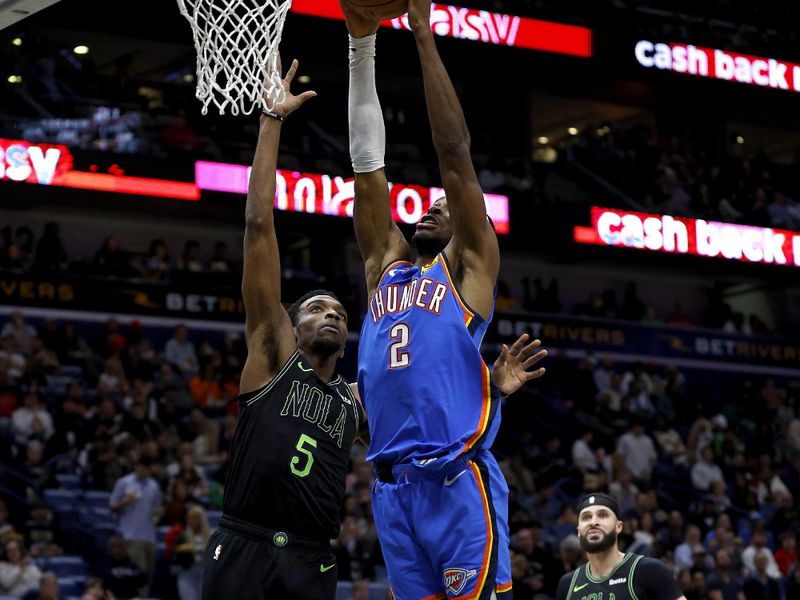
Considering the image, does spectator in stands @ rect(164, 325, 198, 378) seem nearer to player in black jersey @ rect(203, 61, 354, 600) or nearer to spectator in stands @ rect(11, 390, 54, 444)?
spectator in stands @ rect(11, 390, 54, 444)

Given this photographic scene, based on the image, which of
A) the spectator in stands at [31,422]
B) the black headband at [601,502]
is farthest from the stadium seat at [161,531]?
the black headband at [601,502]

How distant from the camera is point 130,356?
17.1 metres

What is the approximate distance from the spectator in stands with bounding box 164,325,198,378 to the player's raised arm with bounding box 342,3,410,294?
1224 centimetres

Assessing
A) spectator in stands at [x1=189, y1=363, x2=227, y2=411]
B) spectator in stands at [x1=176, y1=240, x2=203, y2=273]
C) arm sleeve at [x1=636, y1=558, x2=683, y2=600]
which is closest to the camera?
arm sleeve at [x1=636, y1=558, x2=683, y2=600]

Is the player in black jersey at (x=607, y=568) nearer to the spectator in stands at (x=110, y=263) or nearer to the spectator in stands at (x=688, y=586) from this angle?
the spectator in stands at (x=688, y=586)

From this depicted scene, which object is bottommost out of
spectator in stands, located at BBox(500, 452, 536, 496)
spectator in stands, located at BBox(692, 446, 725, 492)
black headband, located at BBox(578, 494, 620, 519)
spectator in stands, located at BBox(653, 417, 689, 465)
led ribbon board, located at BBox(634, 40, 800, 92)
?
black headband, located at BBox(578, 494, 620, 519)

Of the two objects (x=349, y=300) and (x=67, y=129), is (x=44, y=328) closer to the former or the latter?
(x=67, y=129)

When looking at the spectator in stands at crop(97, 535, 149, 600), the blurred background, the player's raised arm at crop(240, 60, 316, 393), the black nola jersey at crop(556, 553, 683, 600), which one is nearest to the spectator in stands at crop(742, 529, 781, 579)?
the blurred background

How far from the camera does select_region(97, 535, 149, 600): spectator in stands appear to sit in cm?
1280

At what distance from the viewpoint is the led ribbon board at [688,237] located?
20.6 m

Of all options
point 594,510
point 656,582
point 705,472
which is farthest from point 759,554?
point 656,582

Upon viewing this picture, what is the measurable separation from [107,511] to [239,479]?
30.8 feet

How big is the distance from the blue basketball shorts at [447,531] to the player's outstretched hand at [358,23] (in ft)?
6.11

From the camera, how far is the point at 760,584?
16.8 m
